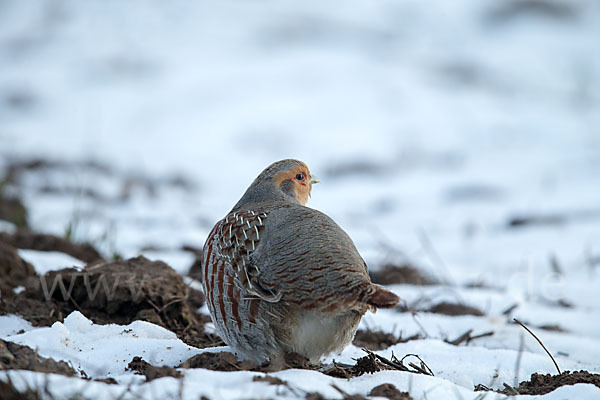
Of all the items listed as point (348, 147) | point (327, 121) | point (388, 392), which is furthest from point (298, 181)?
point (327, 121)

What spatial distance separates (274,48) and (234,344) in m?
20.0

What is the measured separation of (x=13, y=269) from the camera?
13.1ft

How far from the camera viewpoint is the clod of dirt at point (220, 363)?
238 centimetres

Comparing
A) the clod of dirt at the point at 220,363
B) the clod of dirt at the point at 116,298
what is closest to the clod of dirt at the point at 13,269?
the clod of dirt at the point at 116,298

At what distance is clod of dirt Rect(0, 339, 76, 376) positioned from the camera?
2.05 meters

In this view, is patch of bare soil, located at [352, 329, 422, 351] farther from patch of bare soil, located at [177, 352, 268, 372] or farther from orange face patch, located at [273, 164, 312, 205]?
patch of bare soil, located at [177, 352, 268, 372]

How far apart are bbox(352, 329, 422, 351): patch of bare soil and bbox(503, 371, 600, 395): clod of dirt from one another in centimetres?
100

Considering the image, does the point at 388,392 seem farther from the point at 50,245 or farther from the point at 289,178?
the point at 50,245

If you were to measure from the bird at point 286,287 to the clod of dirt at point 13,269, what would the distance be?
5.54ft

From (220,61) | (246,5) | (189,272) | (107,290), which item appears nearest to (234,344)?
(107,290)

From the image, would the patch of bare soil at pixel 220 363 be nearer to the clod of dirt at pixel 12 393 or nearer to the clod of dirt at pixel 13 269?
the clod of dirt at pixel 12 393

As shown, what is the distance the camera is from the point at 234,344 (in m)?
2.68

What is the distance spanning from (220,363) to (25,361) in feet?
2.36

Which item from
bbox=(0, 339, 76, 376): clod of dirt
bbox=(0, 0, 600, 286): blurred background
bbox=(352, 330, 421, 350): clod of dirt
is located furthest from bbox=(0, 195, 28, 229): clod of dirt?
bbox=(0, 339, 76, 376): clod of dirt
